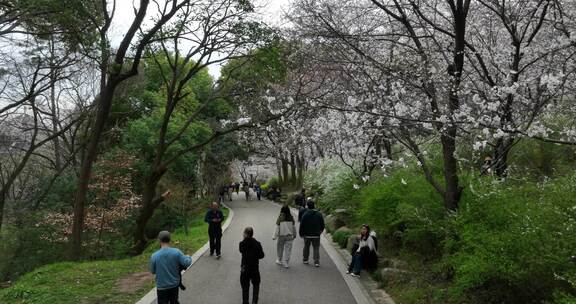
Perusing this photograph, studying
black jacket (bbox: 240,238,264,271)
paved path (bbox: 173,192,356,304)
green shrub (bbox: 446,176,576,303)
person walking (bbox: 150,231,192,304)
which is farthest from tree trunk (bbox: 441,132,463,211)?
person walking (bbox: 150,231,192,304)

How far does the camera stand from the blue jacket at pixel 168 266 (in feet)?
24.0

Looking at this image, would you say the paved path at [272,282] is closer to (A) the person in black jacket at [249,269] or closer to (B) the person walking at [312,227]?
(A) the person in black jacket at [249,269]

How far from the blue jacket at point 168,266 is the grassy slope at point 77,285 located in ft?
8.57

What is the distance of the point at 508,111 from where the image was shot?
26.4ft

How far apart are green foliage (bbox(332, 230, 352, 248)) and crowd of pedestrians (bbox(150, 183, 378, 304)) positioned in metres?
2.24

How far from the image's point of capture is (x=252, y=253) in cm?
905

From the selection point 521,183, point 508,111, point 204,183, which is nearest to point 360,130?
point 508,111

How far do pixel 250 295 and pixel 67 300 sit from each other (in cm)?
364

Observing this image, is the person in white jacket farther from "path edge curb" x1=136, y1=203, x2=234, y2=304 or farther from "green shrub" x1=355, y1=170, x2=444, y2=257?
"path edge curb" x1=136, y1=203, x2=234, y2=304

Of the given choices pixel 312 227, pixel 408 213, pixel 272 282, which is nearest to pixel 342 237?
pixel 312 227

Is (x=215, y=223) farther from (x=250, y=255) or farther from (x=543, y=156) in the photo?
(x=543, y=156)

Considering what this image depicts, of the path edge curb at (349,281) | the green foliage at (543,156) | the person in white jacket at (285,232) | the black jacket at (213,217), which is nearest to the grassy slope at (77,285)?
the black jacket at (213,217)

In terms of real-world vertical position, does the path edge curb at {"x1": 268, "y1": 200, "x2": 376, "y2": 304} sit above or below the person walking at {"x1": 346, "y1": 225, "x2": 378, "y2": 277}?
below

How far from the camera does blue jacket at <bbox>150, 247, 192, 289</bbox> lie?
7320 mm
